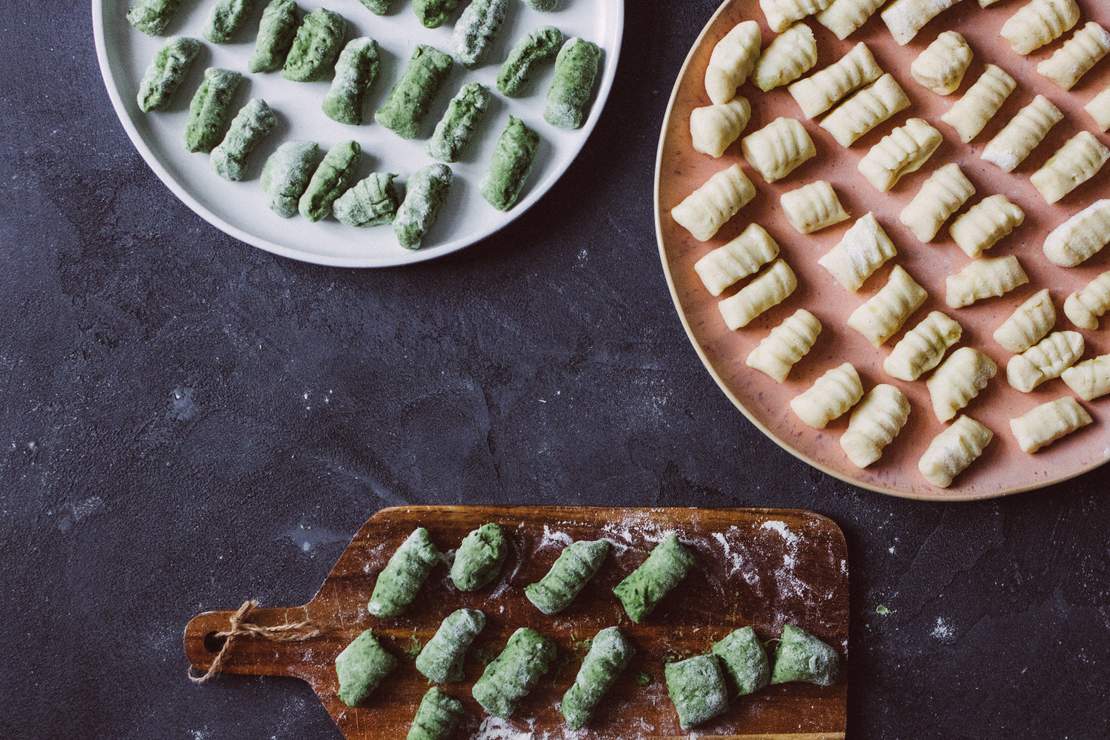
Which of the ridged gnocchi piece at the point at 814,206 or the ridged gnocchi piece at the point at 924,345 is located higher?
the ridged gnocchi piece at the point at 814,206

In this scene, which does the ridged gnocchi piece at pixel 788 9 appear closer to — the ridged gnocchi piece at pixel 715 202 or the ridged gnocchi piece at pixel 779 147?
the ridged gnocchi piece at pixel 779 147

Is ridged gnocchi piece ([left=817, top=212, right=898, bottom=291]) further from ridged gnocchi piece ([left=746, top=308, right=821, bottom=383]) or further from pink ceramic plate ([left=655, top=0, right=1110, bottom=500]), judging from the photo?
ridged gnocchi piece ([left=746, top=308, right=821, bottom=383])

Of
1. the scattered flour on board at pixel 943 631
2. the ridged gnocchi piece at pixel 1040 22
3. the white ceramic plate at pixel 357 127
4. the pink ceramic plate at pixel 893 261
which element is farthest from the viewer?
the scattered flour on board at pixel 943 631

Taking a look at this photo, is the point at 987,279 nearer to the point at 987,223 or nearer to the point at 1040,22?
the point at 987,223

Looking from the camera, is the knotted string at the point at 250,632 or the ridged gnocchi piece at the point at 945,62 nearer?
the ridged gnocchi piece at the point at 945,62

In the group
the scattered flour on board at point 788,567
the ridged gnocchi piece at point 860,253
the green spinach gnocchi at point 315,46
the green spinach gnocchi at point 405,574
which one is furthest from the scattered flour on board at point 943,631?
the green spinach gnocchi at point 315,46

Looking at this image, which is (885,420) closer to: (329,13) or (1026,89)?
(1026,89)

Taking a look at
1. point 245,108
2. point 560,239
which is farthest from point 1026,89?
point 245,108

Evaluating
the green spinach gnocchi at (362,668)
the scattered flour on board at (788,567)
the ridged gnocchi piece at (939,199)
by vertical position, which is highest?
the ridged gnocchi piece at (939,199)

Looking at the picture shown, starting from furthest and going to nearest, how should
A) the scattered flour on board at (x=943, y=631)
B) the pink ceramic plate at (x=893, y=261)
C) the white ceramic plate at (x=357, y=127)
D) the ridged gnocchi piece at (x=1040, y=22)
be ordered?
the scattered flour on board at (x=943, y=631) < the white ceramic plate at (x=357, y=127) < the pink ceramic plate at (x=893, y=261) < the ridged gnocchi piece at (x=1040, y=22)
